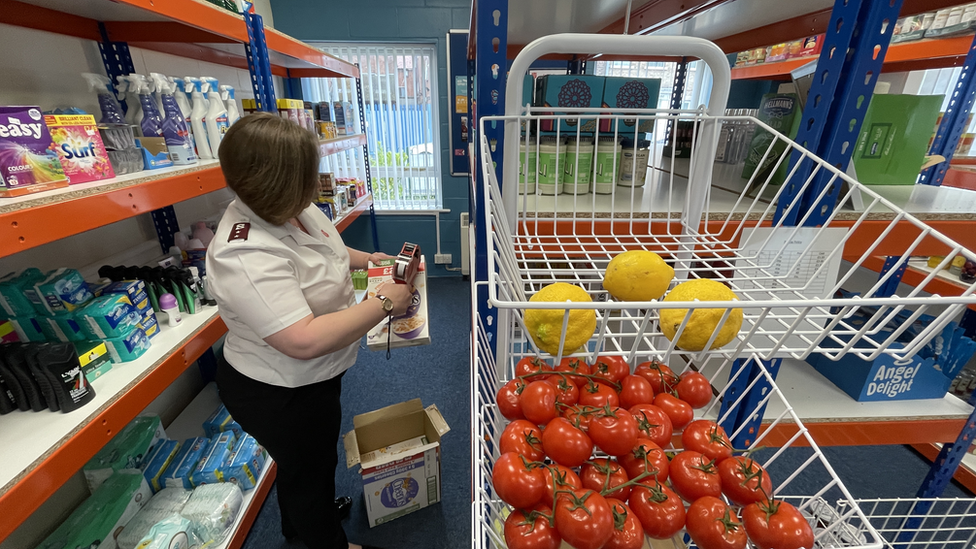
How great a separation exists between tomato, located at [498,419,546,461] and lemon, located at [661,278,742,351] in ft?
0.71

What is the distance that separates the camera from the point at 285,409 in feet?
4.17

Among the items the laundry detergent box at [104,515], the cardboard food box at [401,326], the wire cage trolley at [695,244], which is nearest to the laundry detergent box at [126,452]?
the laundry detergent box at [104,515]

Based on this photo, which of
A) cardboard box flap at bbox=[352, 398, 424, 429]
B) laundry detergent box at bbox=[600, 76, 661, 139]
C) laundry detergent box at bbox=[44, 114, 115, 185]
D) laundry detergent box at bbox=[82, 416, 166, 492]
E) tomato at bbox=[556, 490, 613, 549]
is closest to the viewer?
tomato at bbox=[556, 490, 613, 549]

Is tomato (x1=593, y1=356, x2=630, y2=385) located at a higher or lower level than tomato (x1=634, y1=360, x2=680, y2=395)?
higher

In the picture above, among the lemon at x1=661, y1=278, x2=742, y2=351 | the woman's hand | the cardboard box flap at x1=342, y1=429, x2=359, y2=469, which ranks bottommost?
the cardboard box flap at x1=342, y1=429, x2=359, y2=469

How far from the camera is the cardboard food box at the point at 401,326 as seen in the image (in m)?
1.37

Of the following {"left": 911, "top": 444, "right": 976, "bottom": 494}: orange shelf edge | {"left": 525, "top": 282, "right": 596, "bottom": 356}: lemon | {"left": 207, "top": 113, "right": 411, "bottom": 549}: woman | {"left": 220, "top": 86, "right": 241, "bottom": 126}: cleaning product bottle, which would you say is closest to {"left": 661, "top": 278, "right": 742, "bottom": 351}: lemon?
{"left": 525, "top": 282, "right": 596, "bottom": 356}: lemon

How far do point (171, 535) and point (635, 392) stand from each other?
5.13 feet

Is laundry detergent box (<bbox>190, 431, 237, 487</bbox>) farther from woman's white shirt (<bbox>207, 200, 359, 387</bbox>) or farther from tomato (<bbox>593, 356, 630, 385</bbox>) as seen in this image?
tomato (<bbox>593, 356, 630, 385</bbox>)

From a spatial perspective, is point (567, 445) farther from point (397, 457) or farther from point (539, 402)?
point (397, 457)

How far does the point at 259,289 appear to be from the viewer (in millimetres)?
990

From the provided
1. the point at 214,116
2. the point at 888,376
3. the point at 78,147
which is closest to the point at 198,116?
the point at 214,116

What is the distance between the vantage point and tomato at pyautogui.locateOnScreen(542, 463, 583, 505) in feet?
1.57

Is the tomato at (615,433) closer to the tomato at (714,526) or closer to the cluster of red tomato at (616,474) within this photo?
the cluster of red tomato at (616,474)
